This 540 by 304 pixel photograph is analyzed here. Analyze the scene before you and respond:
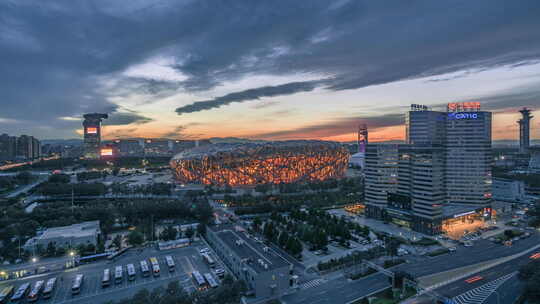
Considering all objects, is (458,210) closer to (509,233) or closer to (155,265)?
(509,233)

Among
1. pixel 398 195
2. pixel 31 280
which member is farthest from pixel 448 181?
pixel 31 280

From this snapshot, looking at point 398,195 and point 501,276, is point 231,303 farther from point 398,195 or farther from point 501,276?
point 398,195

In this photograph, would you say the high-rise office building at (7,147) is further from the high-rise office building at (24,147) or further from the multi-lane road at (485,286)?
the multi-lane road at (485,286)

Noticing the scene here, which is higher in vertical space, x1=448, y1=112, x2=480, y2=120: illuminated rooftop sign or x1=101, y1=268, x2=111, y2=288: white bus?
x1=448, y1=112, x2=480, y2=120: illuminated rooftop sign

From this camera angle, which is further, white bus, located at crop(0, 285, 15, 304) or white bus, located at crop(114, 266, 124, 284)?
white bus, located at crop(114, 266, 124, 284)

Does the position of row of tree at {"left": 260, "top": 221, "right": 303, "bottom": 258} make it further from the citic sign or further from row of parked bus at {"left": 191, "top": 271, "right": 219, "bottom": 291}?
the citic sign

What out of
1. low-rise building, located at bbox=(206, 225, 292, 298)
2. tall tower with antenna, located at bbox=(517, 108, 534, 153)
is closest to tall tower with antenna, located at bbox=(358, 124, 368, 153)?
tall tower with antenna, located at bbox=(517, 108, 534, 153)
